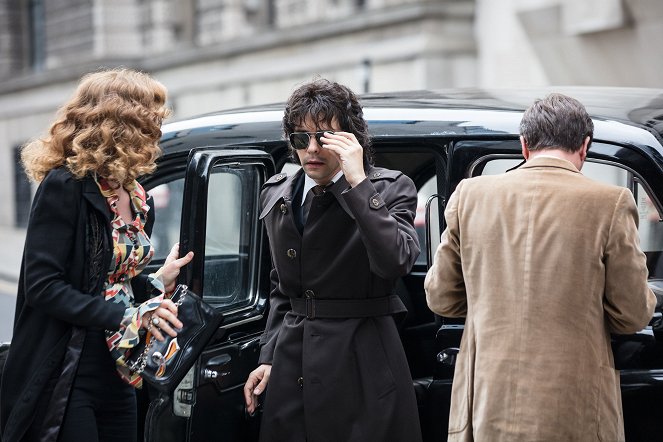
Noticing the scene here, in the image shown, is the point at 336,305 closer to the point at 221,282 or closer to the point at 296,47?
the point at 221,282

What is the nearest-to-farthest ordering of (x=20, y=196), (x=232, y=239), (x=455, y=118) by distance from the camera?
(x=455, y=118) < (x=232, y=239) < (x=20, y=196)

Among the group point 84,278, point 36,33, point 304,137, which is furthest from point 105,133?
point 36,33

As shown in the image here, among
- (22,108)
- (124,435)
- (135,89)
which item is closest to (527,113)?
A: (135,89)

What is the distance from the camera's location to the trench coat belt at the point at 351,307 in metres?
3.23

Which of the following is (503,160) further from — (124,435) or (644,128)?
(124,435)

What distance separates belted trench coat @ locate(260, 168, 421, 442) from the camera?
3.20m

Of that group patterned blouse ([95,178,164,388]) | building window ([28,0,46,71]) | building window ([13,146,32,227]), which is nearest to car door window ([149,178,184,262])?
patterned blouse ([95,178,164,388])

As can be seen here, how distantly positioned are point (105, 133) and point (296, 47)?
48.3 feet

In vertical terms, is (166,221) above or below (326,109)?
below

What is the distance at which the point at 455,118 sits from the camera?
3545mm

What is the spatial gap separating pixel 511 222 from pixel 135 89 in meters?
1.22

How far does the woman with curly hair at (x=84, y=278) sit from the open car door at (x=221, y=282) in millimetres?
140

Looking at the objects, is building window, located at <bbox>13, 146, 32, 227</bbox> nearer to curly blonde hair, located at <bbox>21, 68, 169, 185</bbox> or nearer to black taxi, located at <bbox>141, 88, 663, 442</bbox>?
black taxi, located at <bbox>141, 88, 663, 442</bbox>

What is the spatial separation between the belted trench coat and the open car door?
0.85 feet
